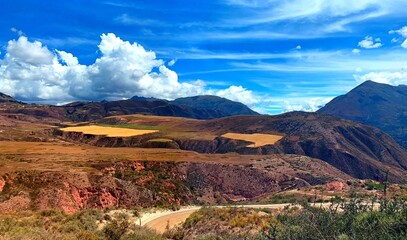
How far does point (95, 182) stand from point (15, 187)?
38.9 feet

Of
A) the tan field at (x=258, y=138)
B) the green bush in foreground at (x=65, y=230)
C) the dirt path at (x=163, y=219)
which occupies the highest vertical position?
the tan field at (x=258, y=138)

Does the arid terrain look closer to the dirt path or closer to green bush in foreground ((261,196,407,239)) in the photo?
the dirt path

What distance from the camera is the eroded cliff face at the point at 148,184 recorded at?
49875mm

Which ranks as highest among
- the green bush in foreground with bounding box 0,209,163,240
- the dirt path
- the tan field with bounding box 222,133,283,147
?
the tan field with bounding box 222,133,283,147

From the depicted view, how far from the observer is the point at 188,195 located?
72438mm

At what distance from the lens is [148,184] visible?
230ft

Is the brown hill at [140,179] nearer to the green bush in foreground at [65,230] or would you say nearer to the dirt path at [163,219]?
the dirt path at [163,219]

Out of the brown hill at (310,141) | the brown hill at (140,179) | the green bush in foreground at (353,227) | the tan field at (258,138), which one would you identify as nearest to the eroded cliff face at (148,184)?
the brown hill at (140,179)

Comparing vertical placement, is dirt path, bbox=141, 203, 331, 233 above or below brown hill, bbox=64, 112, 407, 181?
below

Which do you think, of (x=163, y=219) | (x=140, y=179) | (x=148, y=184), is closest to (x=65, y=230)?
(x=163, y=219)

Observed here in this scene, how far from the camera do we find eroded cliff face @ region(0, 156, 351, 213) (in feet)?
164

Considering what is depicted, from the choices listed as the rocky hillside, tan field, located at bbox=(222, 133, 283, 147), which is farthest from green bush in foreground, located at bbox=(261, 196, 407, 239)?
tan field, located at bbox=(222, 133, 283, 147)

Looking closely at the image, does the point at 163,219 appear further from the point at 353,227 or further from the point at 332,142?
the point at 332,142

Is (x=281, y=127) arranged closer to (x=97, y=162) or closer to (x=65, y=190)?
(x=97, y=162)
